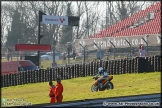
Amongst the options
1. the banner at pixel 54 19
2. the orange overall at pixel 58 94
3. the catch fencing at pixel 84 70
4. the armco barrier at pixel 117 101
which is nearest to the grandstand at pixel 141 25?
the banner at pixel 54 19

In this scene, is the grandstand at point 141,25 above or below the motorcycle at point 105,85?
above

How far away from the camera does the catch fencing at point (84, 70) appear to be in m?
23.9

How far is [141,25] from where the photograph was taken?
161ft

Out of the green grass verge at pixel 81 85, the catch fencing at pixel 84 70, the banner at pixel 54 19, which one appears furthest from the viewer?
the banner at pixel 54 19

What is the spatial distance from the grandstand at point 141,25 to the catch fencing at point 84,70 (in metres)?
18.4

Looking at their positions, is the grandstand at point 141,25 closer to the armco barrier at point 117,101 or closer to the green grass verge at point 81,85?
the green grass verge at point 81,85

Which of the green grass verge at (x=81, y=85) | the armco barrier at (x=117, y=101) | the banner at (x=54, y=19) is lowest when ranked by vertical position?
the green grass verge at (x=81, y=85)

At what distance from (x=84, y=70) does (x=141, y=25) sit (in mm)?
23115

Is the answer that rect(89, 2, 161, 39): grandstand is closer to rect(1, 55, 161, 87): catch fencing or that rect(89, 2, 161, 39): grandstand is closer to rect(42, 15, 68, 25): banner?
rect(42, 15, 68, 25): banner

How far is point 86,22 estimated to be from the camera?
241ft

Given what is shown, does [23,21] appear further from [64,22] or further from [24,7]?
[64,22]

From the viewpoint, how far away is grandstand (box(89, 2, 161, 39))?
46466 millimetres

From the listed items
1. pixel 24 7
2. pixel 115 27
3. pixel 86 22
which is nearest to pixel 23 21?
pixel 24 7

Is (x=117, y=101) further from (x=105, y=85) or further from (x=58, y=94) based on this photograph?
(x=105, y=85)
